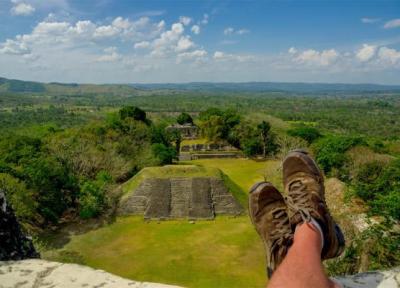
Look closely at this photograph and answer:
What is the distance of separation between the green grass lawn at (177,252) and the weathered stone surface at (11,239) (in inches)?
384

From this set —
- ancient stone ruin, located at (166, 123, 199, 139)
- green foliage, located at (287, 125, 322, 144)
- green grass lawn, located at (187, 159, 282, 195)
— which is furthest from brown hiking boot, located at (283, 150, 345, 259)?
ancient stone ruin, located at (166, 123, 199, 139)

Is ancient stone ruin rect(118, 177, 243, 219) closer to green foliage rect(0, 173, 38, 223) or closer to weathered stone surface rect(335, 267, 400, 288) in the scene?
green foliage rect(0, 173, 38, 223)

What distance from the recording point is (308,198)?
307 cm

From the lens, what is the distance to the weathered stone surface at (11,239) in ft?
10.3

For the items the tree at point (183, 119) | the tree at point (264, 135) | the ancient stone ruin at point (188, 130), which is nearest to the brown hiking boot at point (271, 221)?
the tree at point (264, 135)

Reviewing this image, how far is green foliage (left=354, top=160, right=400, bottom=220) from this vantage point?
24.9 feet

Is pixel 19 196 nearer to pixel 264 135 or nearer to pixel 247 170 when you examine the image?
pixel 247 170

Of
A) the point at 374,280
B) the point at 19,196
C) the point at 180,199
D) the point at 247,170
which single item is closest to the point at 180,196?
the point at 180,199

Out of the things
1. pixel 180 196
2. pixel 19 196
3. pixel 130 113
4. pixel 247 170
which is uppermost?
pixel 130 113

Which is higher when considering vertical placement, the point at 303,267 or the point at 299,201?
the point at 299,201

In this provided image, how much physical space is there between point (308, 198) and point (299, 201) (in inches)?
3.3

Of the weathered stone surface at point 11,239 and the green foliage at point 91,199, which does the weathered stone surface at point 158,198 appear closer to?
the green foliage at point 91,199

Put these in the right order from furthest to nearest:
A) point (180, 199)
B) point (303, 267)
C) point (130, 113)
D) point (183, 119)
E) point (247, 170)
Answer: point (183, 119)
point (130, 113)
point (247, 170)
point (180, 199)
point (303, 267)

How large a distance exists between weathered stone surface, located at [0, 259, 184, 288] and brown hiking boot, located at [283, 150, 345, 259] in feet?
4.10
